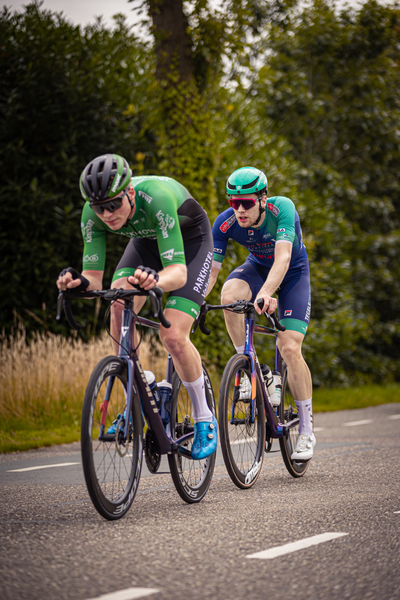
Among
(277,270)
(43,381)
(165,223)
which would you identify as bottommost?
(43,381)

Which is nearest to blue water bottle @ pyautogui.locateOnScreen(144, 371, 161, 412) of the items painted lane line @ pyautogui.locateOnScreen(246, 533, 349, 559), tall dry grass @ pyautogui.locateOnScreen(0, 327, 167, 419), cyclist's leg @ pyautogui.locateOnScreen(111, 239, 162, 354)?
cyclist's leg @ pyautogui.locateOnScreen(111, 239, 162, 354)

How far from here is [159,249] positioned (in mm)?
4480

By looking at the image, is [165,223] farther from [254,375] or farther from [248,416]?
[248,416]

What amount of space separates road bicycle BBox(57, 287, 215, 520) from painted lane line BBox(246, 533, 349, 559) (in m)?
0.98

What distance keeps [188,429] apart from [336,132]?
1682cm

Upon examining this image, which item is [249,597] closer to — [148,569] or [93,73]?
[148,569]

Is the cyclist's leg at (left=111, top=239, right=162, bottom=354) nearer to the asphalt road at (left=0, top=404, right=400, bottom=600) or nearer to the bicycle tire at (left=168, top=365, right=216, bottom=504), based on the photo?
the bicycle tire at (left=168, top=365, right=216, bottom=504)

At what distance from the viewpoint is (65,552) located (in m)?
3.55

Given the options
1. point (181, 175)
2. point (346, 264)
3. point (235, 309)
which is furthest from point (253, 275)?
point (346, 264)

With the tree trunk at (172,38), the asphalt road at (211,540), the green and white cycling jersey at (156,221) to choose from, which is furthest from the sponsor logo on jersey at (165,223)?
the tree trunk at (172,38)

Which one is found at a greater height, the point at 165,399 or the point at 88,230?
the point at 88,230

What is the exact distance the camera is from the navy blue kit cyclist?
5.61m

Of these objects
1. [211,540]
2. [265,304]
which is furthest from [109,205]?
[211,540]

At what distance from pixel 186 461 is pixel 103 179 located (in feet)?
6.41
